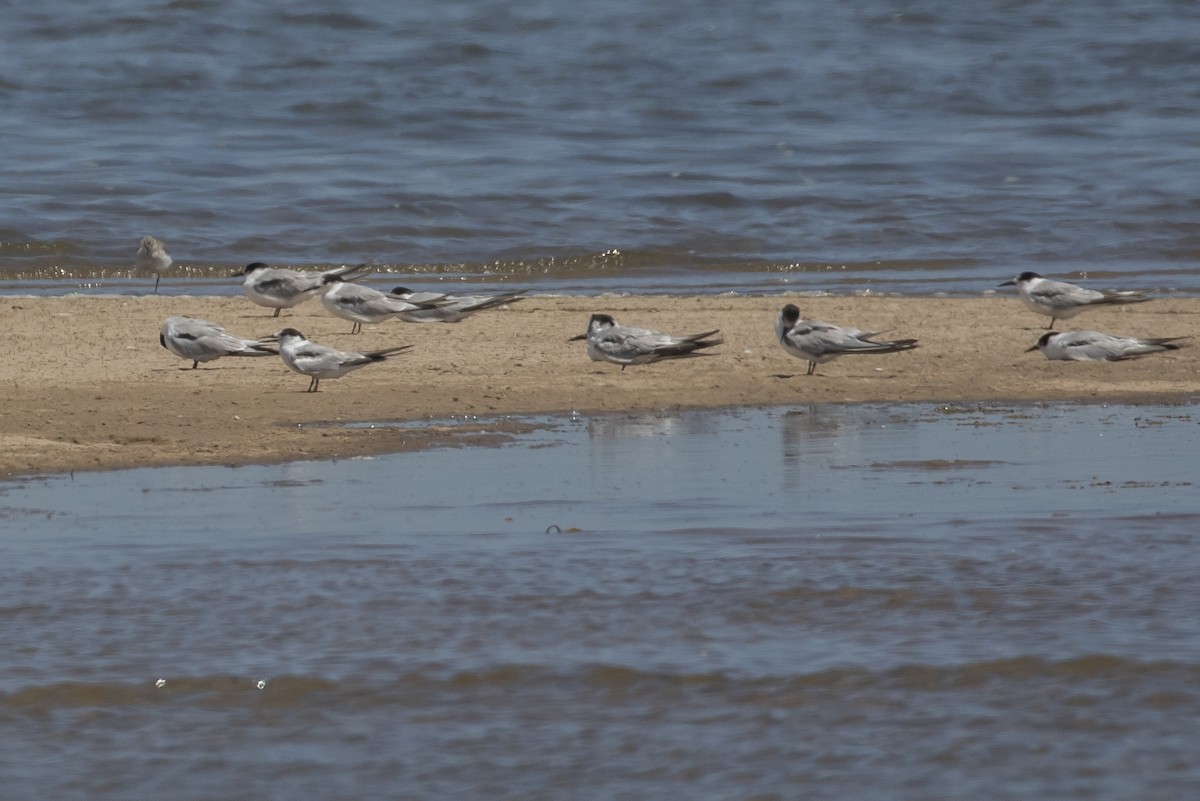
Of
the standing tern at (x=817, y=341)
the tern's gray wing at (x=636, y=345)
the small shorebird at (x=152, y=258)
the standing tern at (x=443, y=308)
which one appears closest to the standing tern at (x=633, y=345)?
the tern's gray wing at (x=636, y=345)

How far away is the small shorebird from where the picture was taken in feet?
46.3

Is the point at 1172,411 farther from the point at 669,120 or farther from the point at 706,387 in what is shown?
the point at 669,120

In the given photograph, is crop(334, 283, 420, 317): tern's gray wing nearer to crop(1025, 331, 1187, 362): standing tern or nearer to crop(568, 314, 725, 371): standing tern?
crop(568, 314, 725, 371): standing tern

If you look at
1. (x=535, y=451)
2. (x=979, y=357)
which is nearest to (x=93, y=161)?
(x=979, y=357)

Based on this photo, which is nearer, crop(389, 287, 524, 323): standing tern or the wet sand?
the wet sand

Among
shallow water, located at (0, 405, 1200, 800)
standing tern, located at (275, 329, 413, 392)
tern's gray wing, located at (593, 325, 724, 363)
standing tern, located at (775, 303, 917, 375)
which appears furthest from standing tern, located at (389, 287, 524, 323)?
shallow water, located at (0, 405, 1200, 800)

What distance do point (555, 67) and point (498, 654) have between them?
82.5 ft

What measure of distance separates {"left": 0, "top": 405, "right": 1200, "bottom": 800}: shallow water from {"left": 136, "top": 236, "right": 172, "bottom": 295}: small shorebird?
24.9 feet

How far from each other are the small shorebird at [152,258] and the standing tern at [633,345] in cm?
566

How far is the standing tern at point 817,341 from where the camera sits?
9375mm

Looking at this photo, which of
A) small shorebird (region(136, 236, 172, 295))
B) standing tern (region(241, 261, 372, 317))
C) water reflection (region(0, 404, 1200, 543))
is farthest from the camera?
small shorebird (region(136, 236, 172, 295))

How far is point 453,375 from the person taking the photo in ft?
30.6

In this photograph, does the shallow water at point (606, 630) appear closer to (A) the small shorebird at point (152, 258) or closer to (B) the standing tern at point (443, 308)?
(B) the standing tern at point (443, 308)

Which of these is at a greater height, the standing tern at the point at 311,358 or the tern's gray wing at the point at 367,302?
the tern's gray wing at the point at 367,302
